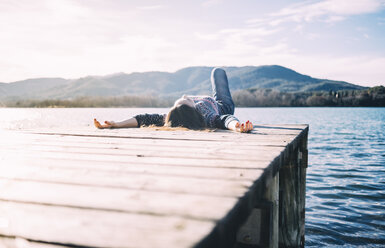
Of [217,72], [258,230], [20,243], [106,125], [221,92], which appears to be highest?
[217,72]

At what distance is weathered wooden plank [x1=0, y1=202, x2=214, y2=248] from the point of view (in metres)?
0.92

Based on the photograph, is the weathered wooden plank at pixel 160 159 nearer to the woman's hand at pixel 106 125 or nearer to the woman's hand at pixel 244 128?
the woman's hand at pixel 244 128

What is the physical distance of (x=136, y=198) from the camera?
50.8 inches

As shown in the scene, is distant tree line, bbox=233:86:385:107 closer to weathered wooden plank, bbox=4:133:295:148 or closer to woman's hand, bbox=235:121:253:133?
woman's hand, bbox=235:121:253:133

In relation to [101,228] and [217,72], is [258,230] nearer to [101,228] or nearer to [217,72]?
[101,228]

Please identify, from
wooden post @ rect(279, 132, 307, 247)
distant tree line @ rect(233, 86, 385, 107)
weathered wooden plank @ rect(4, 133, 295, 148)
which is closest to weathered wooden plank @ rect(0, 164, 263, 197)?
weathered wooden plank @ rect(4, 133, 295, 148)

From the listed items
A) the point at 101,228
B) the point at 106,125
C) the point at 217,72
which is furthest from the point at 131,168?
the point at 217,72

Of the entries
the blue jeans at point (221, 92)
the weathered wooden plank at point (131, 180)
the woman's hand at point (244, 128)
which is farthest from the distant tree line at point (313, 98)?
the weathered wooden plank at point (131, 180)

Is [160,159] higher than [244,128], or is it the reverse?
[244,128]

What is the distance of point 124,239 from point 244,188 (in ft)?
2.10

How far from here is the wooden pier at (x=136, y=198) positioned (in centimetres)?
97

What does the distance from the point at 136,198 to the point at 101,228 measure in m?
0.29

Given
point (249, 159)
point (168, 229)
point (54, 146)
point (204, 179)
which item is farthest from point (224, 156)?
point (54, 146)

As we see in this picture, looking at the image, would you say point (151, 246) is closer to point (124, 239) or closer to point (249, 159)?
point (124, 239)
